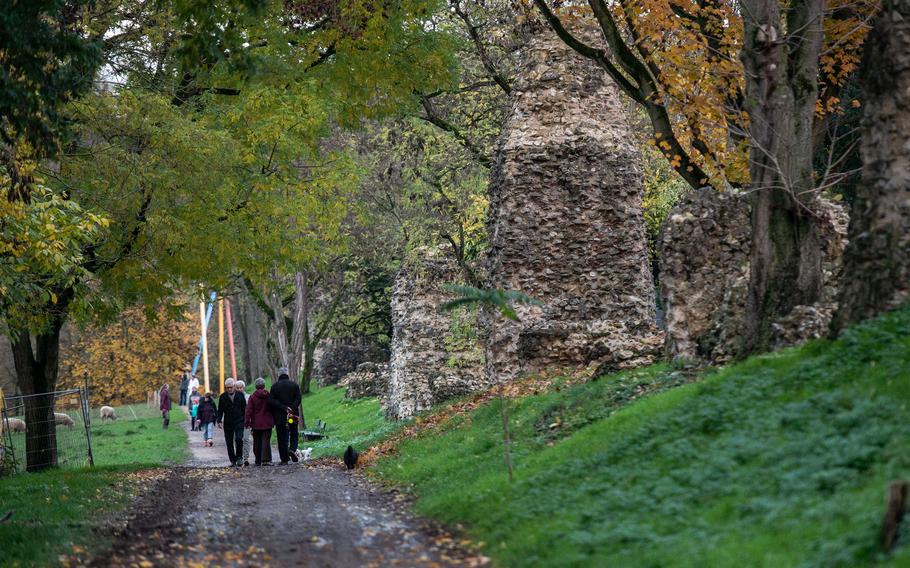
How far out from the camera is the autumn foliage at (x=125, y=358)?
5909 centimetres

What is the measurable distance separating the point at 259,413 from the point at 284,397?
0.59 m

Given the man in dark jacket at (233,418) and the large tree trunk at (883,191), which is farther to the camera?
the man in dark jacket at (233,418)

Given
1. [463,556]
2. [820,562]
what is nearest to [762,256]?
[463,556]

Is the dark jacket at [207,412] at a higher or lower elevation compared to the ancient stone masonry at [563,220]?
lower

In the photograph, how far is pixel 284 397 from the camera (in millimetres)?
22344

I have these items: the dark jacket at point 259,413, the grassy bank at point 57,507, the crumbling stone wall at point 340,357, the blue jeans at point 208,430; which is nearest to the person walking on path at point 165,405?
the crumbling stone wall at point 340,357

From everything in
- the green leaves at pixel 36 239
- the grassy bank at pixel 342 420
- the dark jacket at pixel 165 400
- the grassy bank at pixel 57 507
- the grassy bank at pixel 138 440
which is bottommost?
the grassy bank at pixel 138 440

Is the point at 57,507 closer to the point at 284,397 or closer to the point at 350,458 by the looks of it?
the point at 350,458

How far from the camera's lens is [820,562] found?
21.2ft

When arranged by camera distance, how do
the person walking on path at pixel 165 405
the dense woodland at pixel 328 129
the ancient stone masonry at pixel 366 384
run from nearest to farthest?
the dense woodland at pixel 328 129, the ancient stone masonry at pixel 366 384, the person walking on path at pixel 165 405

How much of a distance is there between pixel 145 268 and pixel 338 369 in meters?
34.2

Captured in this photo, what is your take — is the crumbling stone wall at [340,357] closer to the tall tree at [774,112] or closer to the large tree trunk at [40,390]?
the large tree trunk at [40,390]

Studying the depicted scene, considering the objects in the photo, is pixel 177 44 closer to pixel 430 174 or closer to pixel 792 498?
pixel 430 174

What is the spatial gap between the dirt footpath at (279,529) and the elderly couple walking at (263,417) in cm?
472
